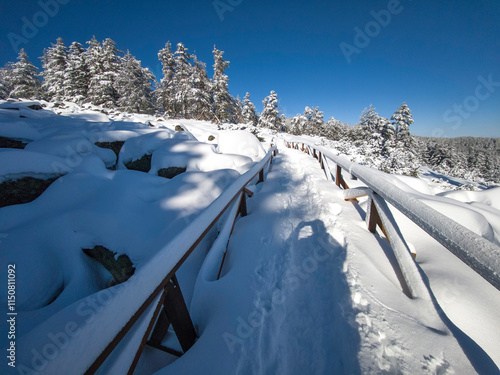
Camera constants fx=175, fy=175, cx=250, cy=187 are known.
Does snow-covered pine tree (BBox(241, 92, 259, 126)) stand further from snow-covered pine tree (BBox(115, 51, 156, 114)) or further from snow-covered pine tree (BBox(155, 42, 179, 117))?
snow-covered pine tree (BBox(115, 51, 156, 114))

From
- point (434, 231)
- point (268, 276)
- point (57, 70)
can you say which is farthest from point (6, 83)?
point (434, 231)

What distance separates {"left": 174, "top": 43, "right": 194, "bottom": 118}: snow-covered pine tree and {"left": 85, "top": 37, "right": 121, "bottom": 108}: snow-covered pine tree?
846 cm

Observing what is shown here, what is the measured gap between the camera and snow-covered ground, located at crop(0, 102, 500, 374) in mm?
1160

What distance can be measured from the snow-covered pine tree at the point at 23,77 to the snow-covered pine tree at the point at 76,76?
254 inches

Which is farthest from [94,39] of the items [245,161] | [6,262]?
[6,262]

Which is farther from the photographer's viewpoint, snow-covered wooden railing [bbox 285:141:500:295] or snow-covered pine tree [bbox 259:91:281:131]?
snow-covered pine tree [bbox 259:91:281:131]

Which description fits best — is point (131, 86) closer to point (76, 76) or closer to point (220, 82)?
point (76, 76)

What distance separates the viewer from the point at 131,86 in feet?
87.0

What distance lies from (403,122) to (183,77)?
32833mm

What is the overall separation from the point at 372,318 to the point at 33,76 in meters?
47.8

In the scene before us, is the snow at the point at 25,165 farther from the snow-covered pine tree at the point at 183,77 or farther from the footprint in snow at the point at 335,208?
the snow-covered pine tree at the point at 183,77

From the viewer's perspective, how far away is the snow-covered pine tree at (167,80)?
89.1 feet

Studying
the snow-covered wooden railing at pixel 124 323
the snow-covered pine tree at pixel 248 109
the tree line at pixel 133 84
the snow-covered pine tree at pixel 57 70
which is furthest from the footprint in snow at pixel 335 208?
the snow-covered pine tree at pixel 57 70

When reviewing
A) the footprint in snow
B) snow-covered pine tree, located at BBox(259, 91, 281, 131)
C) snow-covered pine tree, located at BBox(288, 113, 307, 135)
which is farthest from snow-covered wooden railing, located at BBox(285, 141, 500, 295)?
snow-covered pine tree, located at BBox(288, 113, 307, 135)
